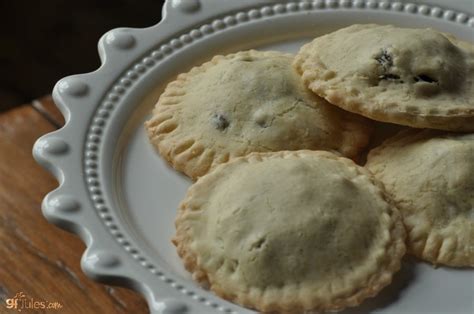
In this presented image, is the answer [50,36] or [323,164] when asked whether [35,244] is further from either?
[50,36]

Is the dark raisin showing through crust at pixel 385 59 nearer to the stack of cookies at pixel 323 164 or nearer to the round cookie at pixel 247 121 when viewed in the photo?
the stack of cookies at pixel 323 164

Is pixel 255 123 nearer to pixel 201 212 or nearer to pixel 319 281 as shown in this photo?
pixel 201 212

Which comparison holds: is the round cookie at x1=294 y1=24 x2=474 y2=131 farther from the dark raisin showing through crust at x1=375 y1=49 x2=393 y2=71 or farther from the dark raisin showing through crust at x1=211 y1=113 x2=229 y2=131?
the dark raisin showing through crust at x1=211 y1=113 x2=229 y2=131

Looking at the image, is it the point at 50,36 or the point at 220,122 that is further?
the point at 50,36

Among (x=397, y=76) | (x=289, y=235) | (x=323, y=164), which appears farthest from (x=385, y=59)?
(x=289, y=235)

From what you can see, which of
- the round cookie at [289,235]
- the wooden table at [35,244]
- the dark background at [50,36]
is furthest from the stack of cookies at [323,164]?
the dark background at [50,36]

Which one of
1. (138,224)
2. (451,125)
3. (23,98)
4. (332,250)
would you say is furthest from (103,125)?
(23,98)

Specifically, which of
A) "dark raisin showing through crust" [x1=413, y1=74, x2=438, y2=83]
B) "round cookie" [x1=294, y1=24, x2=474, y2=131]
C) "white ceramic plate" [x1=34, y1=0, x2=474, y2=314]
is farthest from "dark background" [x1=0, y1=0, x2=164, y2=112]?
"dark raisin showing through crust" [x1=413, y1=74, x2=438, y2=83]
